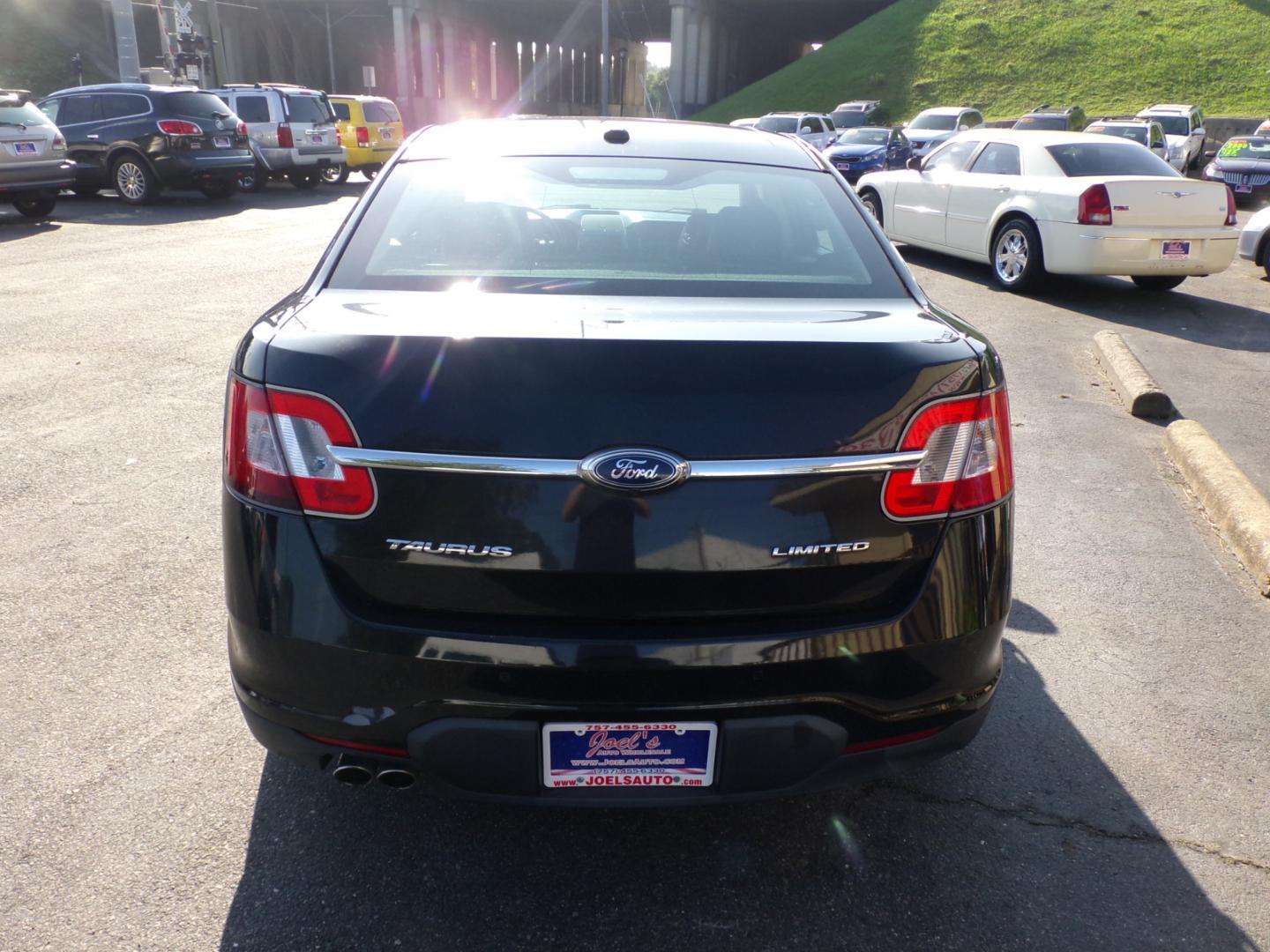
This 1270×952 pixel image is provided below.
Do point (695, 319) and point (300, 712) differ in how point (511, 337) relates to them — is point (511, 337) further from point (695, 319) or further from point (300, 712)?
point (300, 712)

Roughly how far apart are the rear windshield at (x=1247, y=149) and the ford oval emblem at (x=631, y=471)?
68.4 feet

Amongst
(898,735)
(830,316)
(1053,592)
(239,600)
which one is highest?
(830,316)

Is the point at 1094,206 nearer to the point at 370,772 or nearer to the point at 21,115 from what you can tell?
the point at 370,772

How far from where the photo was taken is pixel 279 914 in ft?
7.80

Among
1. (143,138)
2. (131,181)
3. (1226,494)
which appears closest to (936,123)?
(143,138)

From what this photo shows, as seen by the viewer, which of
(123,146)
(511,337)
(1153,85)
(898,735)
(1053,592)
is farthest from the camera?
(1153,85)

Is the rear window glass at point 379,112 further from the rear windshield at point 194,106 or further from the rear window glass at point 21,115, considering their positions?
the rear window glass at point 21,115

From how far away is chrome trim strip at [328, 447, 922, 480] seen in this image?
80.4 inches

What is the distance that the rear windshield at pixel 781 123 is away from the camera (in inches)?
1120

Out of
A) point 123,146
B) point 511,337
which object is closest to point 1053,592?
point 511,337

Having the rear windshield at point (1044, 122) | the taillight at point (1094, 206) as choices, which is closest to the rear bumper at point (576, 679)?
the taillight at point (1094, 206)

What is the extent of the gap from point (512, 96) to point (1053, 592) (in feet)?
285

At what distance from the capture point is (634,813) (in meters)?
2.78

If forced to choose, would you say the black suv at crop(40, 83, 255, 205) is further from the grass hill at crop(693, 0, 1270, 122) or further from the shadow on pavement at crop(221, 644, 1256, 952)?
the grass hill at crop(693, 0, 1270, 122)
